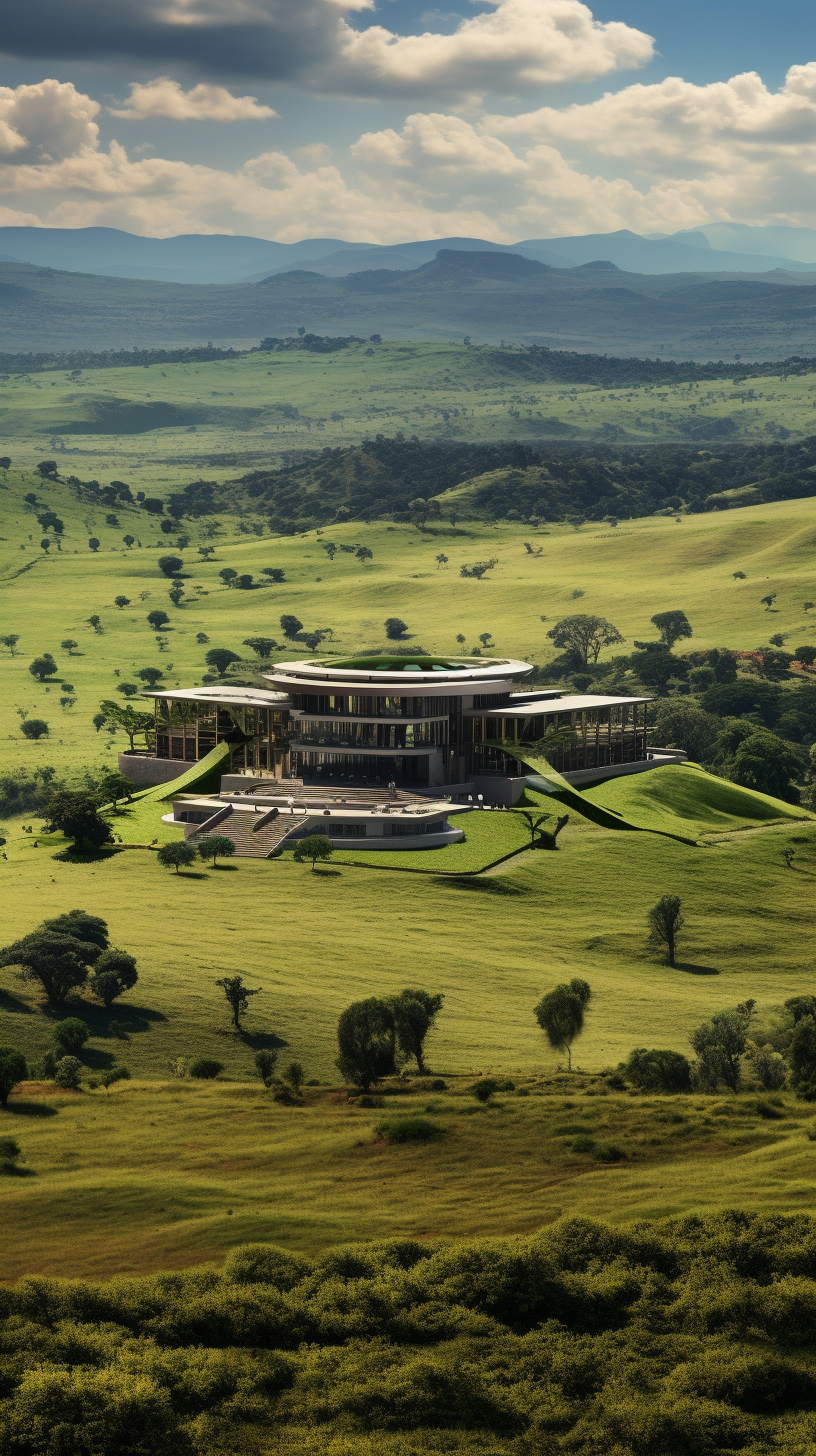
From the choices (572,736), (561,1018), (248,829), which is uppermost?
(572,736)

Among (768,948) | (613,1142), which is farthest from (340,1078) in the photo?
(768,948)

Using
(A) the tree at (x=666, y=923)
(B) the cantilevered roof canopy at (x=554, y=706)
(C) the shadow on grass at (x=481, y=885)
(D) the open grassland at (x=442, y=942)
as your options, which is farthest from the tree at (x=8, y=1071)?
(B) the cantilevered roof canopy at (x=554, y=706)

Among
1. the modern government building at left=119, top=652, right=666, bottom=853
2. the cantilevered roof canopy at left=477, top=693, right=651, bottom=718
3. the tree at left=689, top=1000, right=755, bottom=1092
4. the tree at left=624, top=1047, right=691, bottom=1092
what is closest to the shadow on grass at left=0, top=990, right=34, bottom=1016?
the modern government building at left=119, top=652, right=666, bottom=853

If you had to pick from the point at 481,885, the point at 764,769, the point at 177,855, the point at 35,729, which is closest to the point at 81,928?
the point at 177,855

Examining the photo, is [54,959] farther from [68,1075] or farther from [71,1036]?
[68,1075]

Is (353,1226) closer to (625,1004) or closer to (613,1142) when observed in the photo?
(613,1142)
